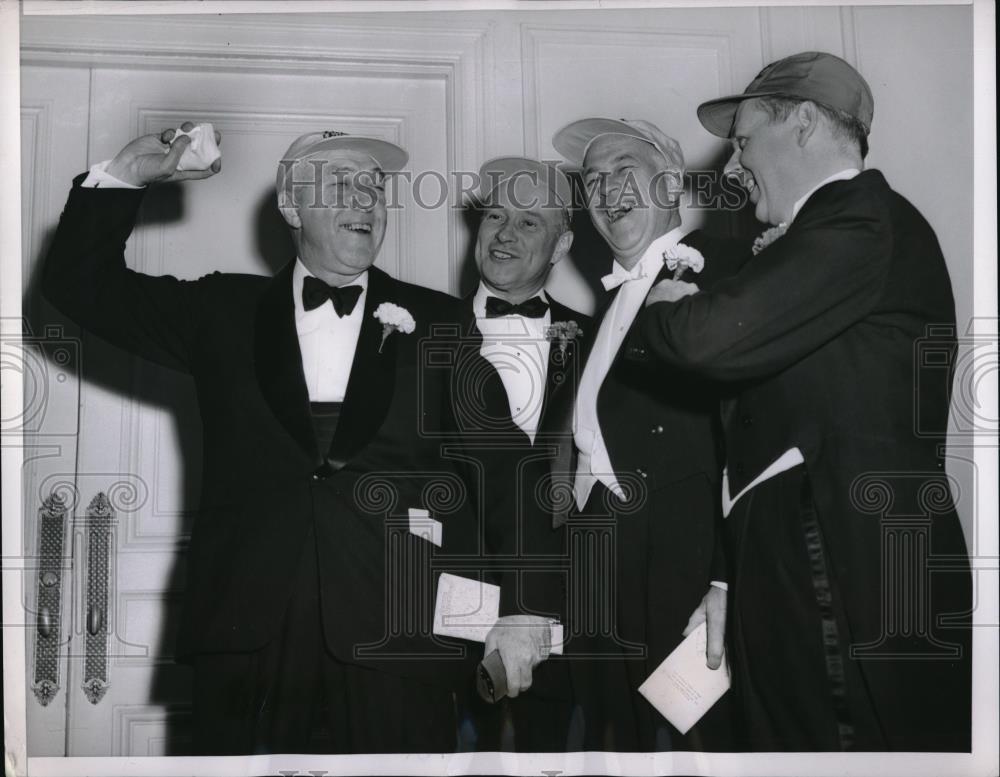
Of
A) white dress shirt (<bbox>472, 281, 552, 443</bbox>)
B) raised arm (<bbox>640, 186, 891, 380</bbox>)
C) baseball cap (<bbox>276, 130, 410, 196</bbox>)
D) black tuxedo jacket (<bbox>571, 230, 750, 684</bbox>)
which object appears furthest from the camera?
baseball cap (<bbox>276, 130, 410, 196</bbox>)

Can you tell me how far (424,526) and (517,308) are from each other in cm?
68

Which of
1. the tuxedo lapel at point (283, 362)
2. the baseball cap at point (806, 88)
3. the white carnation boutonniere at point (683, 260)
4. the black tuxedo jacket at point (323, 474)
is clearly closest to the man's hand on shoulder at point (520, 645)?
the black tuxedo jacket at point (323, 474)

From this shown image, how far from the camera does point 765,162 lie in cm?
311

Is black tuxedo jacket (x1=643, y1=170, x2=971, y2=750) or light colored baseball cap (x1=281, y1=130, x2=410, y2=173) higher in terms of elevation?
light colored baseball cap (x1=281, y1=130, x2=410, y2=173)

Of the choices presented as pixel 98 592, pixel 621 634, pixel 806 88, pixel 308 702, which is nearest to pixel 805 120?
pixel 806 88

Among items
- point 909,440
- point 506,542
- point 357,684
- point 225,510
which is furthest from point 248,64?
point 909,440

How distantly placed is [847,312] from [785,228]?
0.29 metres

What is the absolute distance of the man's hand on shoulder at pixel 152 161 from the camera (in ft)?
10.6

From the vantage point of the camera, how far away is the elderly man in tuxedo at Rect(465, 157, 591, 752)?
308 cm

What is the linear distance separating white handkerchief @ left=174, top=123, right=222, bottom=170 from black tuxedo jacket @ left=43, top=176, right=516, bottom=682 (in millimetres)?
302

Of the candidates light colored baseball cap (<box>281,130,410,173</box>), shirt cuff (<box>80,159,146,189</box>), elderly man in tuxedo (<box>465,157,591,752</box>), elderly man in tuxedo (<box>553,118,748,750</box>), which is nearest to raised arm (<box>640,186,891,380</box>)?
elderly man in tuxedo (<box>553,118,748,750</box>)

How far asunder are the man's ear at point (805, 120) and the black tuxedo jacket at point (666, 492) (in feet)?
2.41

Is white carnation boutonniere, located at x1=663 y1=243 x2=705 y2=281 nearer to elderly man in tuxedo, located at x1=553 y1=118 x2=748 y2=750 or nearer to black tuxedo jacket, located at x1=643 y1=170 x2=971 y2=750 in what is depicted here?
elderly man in tuxedo, located at x1=553 y1=118 x2=748 y2=750

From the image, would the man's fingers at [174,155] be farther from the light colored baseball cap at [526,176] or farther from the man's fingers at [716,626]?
the man's fingers at [716,626]
